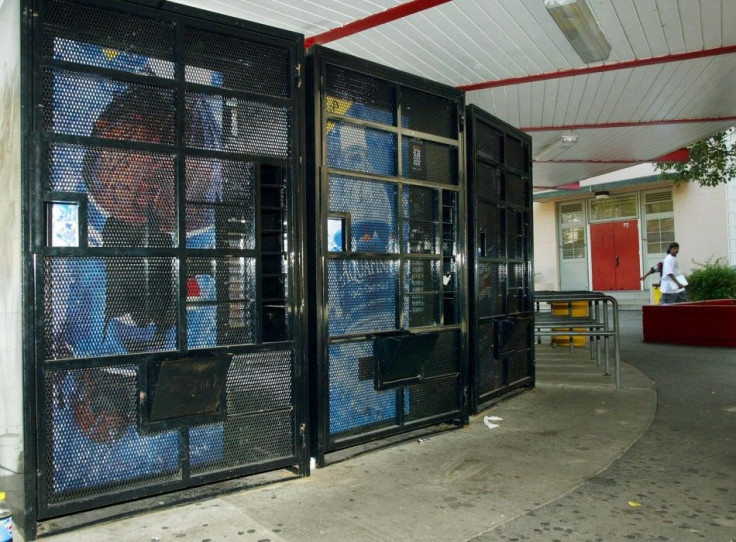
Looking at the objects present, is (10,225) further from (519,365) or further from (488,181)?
(519,365)

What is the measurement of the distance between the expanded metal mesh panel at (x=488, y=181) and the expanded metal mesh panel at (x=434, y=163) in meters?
0.54

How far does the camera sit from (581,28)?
5730 millimetres

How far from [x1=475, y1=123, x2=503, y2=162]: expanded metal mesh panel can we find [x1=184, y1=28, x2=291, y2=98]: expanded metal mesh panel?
8.01ft

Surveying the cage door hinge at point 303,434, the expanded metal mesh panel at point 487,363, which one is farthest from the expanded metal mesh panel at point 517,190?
the cage door hinge at point 303,434

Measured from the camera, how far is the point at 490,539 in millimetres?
3125

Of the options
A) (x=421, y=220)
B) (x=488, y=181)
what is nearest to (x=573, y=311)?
(x=488, y=181)

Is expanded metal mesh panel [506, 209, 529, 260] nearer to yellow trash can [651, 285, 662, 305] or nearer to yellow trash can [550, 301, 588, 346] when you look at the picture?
yellow trash can [550, 301, 588, 346]

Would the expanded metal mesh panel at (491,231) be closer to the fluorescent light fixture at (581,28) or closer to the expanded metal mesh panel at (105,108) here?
the fluorescent light fixture at (581,28)

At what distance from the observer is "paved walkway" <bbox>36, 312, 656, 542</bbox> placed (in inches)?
128

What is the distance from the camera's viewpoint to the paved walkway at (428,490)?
10.6 feet

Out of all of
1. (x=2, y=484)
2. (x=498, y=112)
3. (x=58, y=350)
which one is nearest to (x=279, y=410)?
(x=58, y=350)

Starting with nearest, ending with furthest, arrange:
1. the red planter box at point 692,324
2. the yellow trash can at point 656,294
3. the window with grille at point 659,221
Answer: the red planter box at point 692,324 < the yellow trash can at point 656,294 < the window with grille at point 659,221

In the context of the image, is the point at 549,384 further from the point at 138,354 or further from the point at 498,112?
the point at 138,354

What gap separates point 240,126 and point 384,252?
1504 millimetres
